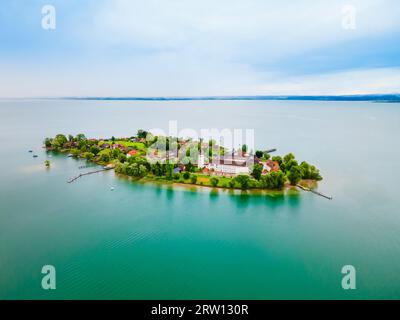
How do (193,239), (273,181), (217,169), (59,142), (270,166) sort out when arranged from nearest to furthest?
(193,239), (273,181), (217,169), (270,166), (59,142)

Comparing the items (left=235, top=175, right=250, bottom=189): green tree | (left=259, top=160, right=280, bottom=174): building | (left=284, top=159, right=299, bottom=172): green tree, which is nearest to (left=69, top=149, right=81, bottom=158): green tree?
(left=235, top=175, right=250, bottom=189): green tree

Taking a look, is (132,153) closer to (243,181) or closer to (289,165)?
(243,181)

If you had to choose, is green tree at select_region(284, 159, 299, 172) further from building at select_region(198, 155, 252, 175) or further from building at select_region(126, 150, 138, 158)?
building at select_region(126, 150, 138, 158)

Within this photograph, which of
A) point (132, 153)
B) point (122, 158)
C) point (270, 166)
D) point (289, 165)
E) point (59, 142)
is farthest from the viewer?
point (59, 142)

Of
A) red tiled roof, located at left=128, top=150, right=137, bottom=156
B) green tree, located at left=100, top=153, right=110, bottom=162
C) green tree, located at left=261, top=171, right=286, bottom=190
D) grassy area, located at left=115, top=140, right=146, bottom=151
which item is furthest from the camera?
grassy area, located at left=115, top=140, right=146, bottom=151

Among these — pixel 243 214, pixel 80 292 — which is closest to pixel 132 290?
pixel 80 292

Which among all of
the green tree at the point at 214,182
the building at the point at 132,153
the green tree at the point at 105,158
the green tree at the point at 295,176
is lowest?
the green tree at the point at 214,182

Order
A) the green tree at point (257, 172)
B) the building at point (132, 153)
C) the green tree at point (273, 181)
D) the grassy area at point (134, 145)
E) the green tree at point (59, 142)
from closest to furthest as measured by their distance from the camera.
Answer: the green tree at point (273, 181) → the green tree at point (257, 172) → the building at point (132, 153) → the grassy area at point (134, 145) → the green tree at point (59, 142)

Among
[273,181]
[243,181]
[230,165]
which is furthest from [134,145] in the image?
[273,181]

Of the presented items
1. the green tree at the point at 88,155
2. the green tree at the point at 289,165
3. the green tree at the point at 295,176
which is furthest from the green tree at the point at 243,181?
the green tree at the point at 88,155

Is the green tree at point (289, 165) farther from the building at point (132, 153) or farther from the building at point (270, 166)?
the building at point (132, 153)

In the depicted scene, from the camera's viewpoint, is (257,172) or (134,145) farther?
(134,145)
